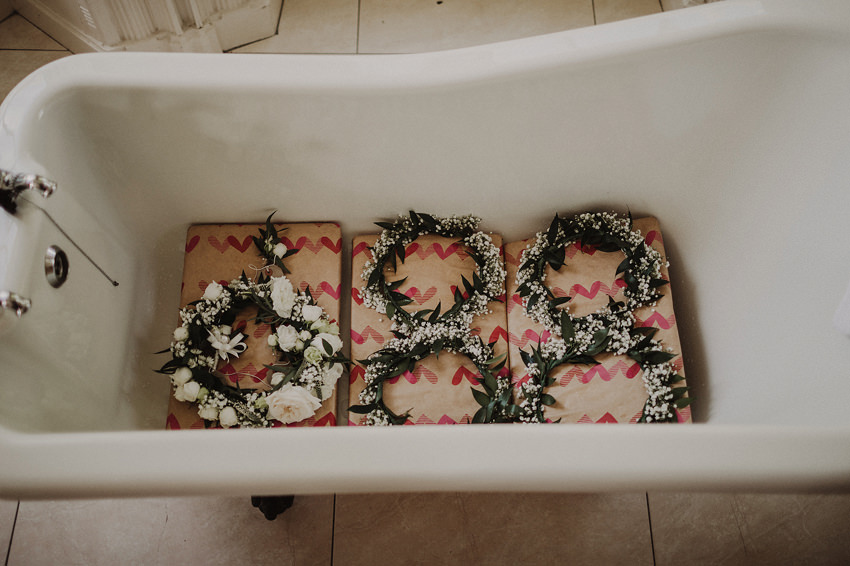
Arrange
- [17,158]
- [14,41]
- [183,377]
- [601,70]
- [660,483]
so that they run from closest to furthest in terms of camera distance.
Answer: [660,483]
[17,158]
[601,70]
[183,377]
[14,41]

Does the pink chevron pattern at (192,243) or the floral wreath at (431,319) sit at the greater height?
the pink chevron pattern at (192,243)

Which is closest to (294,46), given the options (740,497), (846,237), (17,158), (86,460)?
(17,158)

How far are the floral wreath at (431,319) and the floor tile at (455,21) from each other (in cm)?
80

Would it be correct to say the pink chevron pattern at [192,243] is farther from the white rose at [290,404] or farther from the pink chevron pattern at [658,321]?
the pink chevron pattern at [658,321]

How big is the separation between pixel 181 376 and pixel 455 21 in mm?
1383

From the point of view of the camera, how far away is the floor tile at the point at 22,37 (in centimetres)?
174

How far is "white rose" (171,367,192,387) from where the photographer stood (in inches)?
43.9

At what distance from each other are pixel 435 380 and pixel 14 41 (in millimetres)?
1747

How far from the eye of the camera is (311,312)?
3.84 feet

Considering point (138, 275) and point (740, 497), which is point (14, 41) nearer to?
point (138, 275)

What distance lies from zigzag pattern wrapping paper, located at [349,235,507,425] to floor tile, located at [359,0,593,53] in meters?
0.83

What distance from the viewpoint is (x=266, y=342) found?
1183mm

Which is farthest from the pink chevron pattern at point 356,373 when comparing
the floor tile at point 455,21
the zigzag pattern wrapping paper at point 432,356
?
the floor tile at point 455,21

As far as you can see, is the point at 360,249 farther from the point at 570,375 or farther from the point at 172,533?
the point at 172,533
